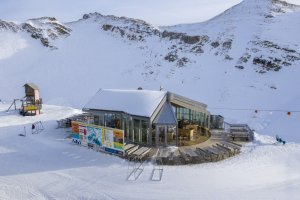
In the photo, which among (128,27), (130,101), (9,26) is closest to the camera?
(130,101)

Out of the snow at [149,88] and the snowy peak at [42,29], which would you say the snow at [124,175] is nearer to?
the snow at [149,88]

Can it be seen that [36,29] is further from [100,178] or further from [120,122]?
[100,178]

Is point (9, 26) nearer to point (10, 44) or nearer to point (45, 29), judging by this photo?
point (10, 44)

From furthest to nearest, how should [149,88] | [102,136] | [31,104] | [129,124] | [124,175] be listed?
[149,88], [31,104], [129,124], [102,136], [124,175]

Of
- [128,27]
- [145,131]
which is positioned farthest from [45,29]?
[145,131]

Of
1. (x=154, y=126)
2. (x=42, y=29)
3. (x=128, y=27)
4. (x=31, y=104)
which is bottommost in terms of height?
(x=154, y=126)

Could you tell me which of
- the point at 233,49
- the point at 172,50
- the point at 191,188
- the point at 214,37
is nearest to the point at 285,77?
the point at 233,49
